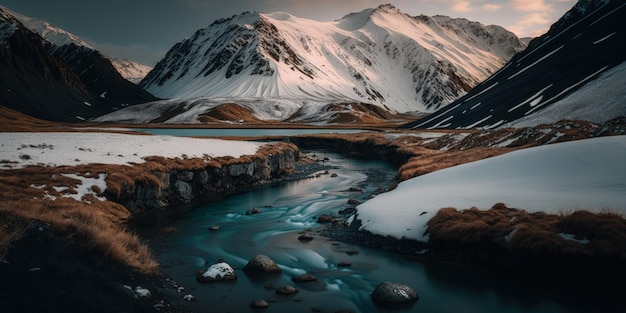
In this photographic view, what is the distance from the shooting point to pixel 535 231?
17312 millimetres

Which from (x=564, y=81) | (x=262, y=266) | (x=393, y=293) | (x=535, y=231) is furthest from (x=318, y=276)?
(x=564, y=81)

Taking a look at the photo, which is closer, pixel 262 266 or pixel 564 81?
pixel 262 266

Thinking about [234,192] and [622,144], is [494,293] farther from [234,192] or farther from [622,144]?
[234,192]

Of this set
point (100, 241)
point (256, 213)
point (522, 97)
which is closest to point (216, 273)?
point (100, 241)

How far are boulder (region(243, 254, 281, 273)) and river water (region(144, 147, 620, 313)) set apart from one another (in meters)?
0.44

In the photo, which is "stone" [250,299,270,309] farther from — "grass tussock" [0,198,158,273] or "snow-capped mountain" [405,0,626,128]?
"snow-capped mountain" [405,0,626,128]

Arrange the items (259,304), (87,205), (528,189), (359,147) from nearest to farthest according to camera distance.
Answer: (259,304)
(528,189)
(87,205)
(359,147)

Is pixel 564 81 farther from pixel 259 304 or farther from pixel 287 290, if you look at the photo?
pixel 259 304

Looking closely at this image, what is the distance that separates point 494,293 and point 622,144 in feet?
50.7

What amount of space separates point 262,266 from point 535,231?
1245cm

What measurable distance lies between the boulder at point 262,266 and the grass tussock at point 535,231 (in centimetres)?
838

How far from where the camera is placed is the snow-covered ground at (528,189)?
20.4 m

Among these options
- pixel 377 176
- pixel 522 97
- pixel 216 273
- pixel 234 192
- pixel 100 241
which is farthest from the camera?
pixel 522 97

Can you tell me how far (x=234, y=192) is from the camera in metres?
42.2
